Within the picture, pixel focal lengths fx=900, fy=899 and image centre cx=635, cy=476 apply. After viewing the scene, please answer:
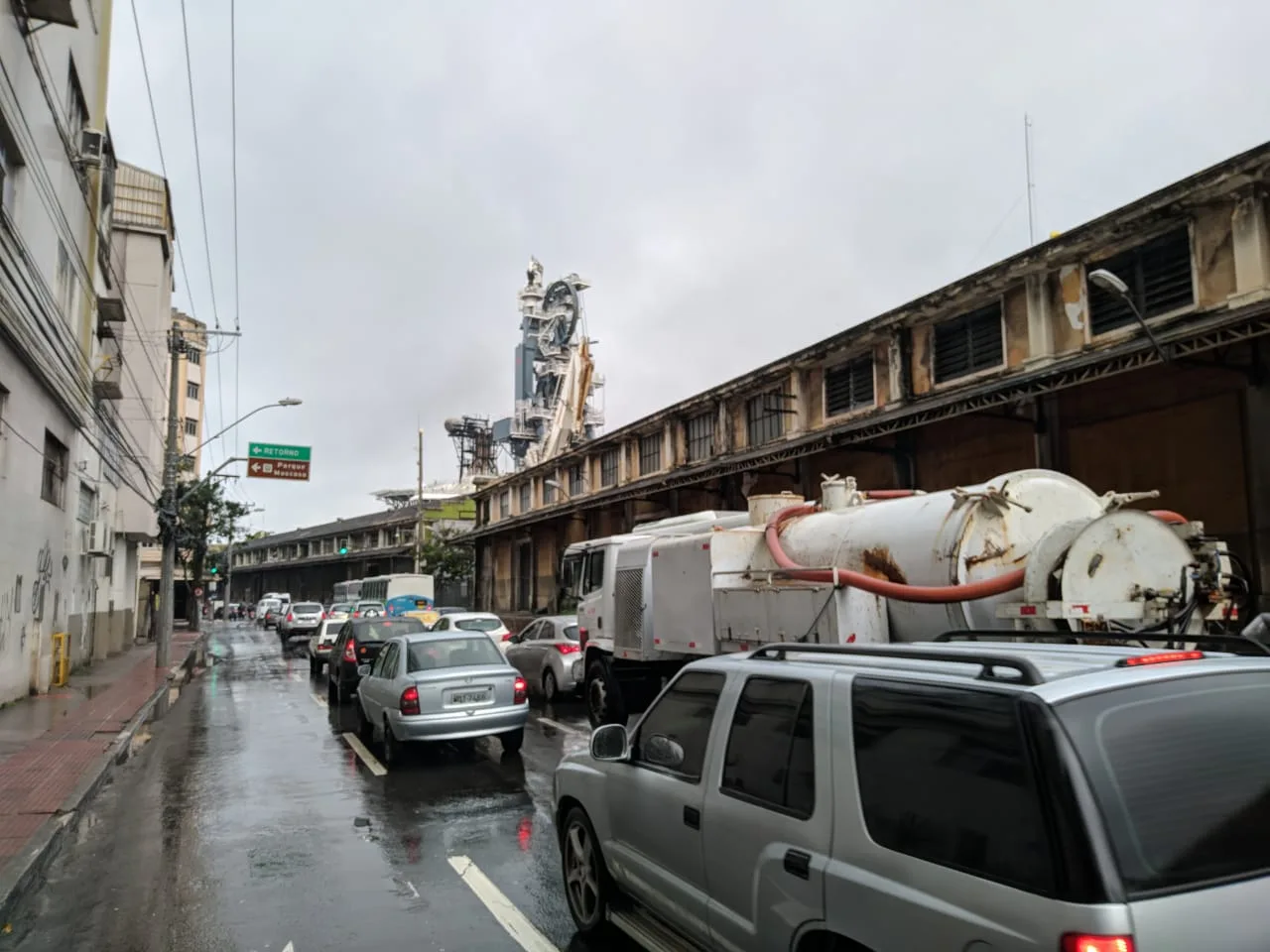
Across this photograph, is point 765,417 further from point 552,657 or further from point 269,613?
point 269,613

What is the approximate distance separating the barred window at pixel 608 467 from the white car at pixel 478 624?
564 inches

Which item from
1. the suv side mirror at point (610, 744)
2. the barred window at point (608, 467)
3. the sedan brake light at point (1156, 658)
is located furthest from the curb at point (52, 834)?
the barred window at point (608, 467)

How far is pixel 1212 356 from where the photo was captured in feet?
43.5

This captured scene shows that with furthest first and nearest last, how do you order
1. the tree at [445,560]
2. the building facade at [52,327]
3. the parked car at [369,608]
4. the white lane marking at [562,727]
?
→ the tree at [445,560]
the parked car at [369,608]
the building facade at [52,327]
the white lane marking at [562,727]

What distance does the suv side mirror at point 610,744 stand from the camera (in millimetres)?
4789

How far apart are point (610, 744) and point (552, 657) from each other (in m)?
11.7

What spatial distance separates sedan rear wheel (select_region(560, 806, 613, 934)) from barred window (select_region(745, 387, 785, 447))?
62.1 feet

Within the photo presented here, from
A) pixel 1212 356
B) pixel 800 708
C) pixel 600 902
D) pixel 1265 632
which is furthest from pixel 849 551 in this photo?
pixel 1212 356

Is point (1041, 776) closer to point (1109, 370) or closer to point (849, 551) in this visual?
point (849, 551)

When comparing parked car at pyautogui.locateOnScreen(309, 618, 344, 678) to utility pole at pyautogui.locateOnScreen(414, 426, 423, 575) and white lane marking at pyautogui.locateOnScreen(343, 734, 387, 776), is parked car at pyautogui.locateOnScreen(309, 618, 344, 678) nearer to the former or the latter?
white lane marking at pyautogui.locateOnScreen(343, 734, 387, 776)

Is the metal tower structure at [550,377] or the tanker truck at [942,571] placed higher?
the metal tower structure at [550,377]

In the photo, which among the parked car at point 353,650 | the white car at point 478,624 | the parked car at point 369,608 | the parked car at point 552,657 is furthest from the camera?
the parked car at point 369,608

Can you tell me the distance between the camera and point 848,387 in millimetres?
21766

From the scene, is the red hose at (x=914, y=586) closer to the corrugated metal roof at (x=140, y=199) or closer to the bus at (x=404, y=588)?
the corrugated metal roof at (x=140, y=199)
